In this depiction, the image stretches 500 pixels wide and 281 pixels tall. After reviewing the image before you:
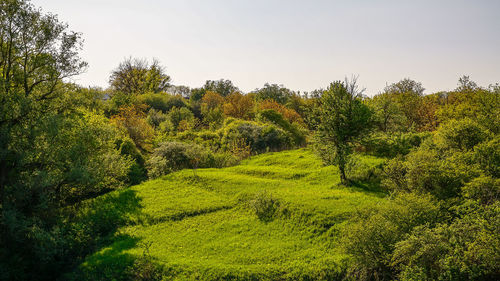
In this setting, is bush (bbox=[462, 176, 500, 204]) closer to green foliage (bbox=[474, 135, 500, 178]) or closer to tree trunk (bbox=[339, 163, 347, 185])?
green foliage (bbox=[474, 135, 500, 178])

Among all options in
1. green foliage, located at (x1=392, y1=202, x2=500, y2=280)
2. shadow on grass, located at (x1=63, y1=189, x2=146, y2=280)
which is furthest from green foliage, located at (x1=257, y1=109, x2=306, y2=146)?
green foliage, located at (x1=392, y1=202, x2=500, y2=280)

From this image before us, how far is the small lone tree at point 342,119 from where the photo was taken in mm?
25203

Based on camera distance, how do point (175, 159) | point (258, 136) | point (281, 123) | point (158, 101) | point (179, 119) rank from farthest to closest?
point (158, 101) → point (179, 119) → point (281, 123) → point (258, 136) → point (175, 159)

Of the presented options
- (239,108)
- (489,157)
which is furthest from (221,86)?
(489,157)

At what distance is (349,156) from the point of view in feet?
83.0

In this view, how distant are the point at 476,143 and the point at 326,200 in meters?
11.6

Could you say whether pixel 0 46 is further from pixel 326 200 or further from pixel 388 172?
pixel 388 172

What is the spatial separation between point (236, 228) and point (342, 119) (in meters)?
13.1

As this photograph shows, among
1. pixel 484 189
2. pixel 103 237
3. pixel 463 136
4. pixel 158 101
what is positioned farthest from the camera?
pixel 158 101

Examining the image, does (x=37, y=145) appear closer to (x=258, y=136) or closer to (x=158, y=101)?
(x=258, y=136)

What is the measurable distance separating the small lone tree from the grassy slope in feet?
10.5

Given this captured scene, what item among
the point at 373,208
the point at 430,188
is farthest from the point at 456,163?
the point at 373,208

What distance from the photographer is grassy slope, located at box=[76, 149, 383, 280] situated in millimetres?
15422

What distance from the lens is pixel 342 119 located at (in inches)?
1009
